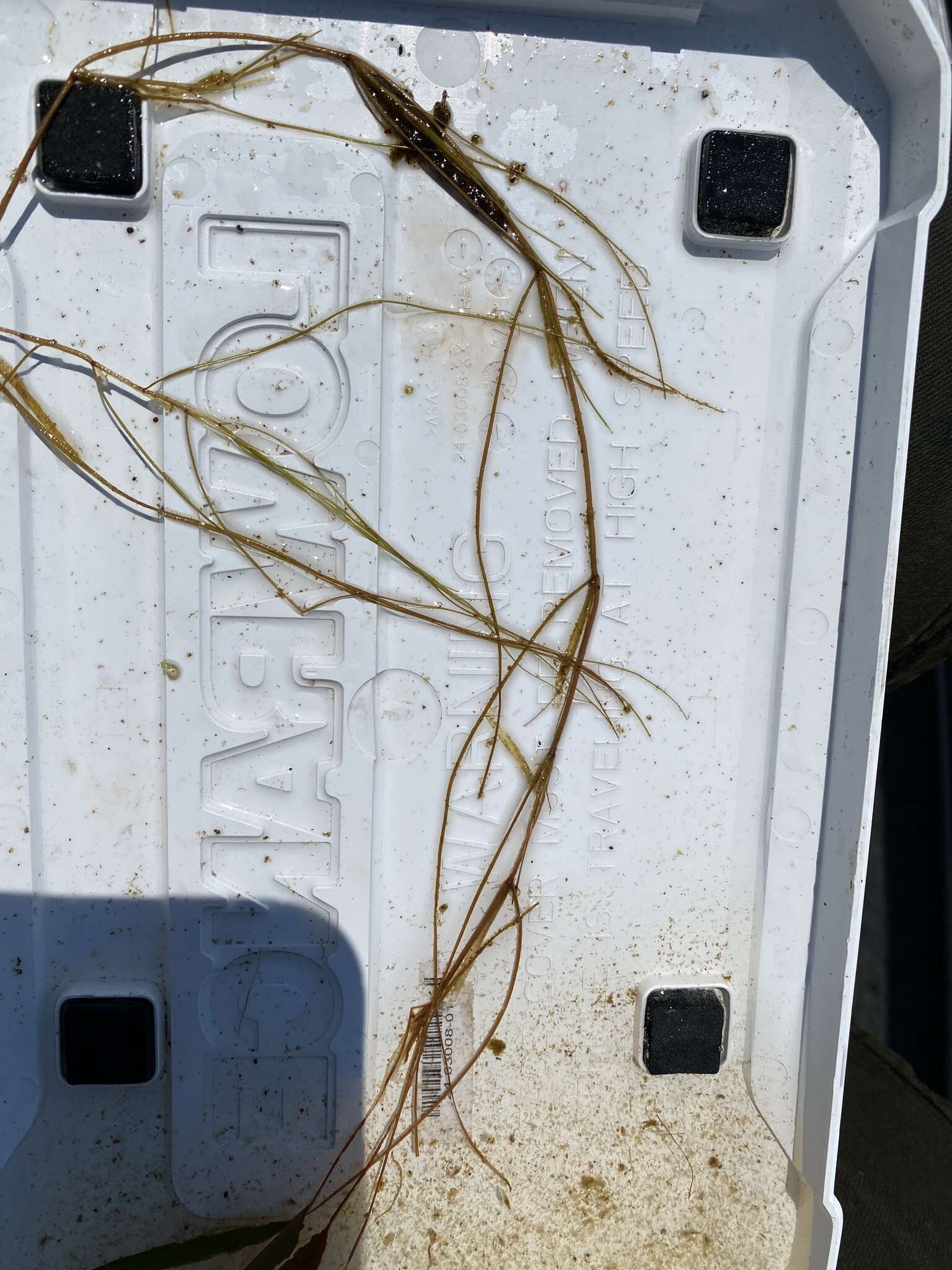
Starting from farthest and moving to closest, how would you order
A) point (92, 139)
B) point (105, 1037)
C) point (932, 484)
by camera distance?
point (932, 484) → point (105, 1037) → point (92, 139)

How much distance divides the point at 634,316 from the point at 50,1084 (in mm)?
1483

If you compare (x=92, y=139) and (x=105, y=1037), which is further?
(x=105, y=1037)

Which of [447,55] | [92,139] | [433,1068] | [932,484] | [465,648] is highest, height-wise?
[447,55]

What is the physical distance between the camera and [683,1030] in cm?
129

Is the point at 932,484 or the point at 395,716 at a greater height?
the point at 932,484

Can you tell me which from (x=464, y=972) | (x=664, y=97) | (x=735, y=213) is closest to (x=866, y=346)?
(x=735, y=213)

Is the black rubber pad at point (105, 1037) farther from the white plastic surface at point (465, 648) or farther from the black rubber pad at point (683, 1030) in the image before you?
the black rubber pad at point (683, 1030)

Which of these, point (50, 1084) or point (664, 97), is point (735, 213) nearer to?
point (664, 97)

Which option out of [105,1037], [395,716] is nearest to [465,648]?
[395,716]

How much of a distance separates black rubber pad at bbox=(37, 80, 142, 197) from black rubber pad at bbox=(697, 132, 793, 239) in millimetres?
802

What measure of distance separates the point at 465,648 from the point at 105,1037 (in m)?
0.80

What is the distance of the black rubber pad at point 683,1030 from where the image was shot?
4.23 feet

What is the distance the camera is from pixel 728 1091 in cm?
133

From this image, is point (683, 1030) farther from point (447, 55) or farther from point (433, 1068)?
point (447, 55)
